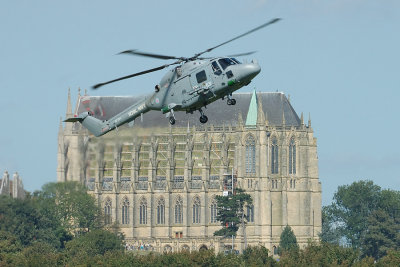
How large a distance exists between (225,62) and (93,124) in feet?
48.6

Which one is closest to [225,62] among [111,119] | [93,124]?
[111,119]

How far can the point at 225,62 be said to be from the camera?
9356cm

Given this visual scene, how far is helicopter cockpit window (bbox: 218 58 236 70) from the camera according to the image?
93312mm

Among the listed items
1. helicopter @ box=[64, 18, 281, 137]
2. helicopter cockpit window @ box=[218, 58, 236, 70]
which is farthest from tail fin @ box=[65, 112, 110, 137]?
helicopter cockpit window @ box=[218, 58, 236, 70]

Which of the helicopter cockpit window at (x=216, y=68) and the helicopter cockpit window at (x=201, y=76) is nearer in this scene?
the helicopter cockpit window at (x=216, y=68)

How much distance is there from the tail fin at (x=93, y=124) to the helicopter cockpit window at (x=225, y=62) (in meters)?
13.0

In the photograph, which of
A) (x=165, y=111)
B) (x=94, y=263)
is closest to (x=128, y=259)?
(x=94, y=263)

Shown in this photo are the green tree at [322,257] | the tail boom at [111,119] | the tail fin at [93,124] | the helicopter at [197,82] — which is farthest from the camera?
the green tree at [322,257]

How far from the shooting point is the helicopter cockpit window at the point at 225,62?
306ft

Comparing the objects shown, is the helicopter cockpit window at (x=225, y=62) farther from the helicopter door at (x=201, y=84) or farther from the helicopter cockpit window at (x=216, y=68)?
the helicopter door at (x=201, y=84)

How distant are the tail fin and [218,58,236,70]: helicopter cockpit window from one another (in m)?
13.0

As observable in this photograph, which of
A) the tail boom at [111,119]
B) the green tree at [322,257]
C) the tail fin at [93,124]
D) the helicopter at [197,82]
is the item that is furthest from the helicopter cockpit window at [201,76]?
the green tree at [322,257]

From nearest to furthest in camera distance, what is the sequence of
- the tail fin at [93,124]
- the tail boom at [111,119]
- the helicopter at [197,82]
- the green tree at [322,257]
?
the helicopter at [197,82]
the tail boom at [111,119]
the tail fin at [93,124]
the green tree at [322,257]

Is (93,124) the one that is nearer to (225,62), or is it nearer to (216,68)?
(216,68)
